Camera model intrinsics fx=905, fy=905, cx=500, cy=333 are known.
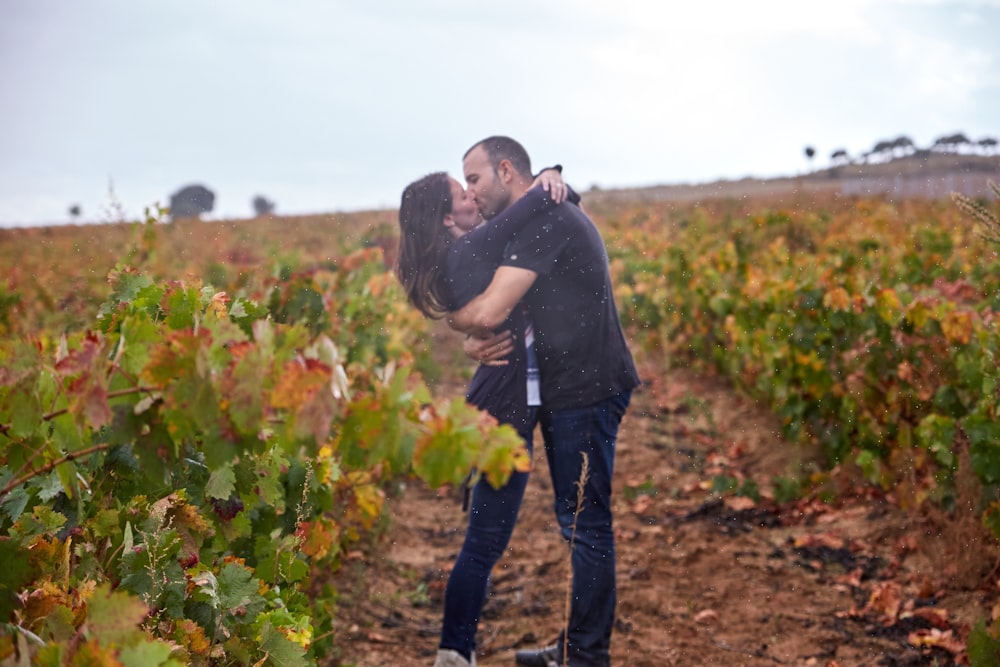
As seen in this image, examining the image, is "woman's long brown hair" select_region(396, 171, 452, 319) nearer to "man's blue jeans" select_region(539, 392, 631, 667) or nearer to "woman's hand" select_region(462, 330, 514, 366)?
"woman's hand" select_region(462, 330, 514, 366)

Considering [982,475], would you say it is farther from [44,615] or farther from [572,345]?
[44,615]

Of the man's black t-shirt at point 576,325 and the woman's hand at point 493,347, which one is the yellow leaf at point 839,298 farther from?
the woman's hand at point 493,347

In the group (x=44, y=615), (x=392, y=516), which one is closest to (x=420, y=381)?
(x=44, y=615)

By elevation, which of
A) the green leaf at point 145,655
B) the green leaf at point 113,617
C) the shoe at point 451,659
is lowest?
the shoe at point 451,659

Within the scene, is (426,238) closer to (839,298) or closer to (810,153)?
(839,298)

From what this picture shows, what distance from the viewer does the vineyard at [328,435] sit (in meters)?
1.32

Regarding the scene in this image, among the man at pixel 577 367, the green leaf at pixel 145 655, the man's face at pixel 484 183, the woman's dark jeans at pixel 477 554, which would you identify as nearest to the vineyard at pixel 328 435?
the green leaf at pixel 145 655

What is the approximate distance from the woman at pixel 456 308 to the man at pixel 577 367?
8cm

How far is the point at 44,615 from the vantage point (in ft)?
5.43

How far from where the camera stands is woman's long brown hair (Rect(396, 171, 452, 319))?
3387mm

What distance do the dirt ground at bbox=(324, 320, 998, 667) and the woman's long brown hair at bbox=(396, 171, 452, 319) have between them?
1.62 m

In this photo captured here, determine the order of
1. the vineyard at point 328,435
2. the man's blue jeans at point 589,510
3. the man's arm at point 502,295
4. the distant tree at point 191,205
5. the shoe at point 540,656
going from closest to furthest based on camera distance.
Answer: the vineyard at point 328,435
the man's arm at point 502,295
the man's blue jeans at point 589,510
the shoe at point 540,656
the distant tree at point 191,205

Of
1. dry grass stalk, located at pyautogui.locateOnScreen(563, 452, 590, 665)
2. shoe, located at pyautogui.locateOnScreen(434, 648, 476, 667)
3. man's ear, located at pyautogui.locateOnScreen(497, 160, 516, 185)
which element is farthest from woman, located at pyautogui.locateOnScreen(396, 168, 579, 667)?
dry grass stalk, located at pyautogui.locateOnScreen(563, 452, 590, 665)

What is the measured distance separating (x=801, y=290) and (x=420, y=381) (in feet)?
17.7
